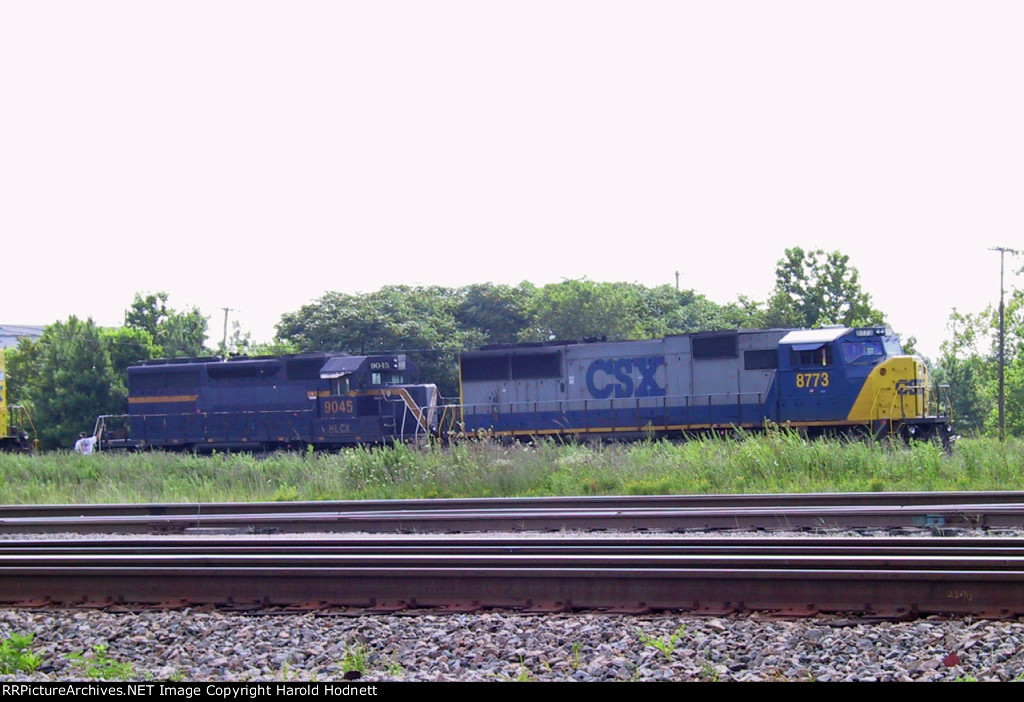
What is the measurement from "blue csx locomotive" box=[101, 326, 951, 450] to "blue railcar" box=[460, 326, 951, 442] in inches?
1.1

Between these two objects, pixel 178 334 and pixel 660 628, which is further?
pixel 178 334

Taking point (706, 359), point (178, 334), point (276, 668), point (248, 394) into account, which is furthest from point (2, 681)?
point (178, 334)

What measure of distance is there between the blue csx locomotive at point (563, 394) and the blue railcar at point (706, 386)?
27 millimetres

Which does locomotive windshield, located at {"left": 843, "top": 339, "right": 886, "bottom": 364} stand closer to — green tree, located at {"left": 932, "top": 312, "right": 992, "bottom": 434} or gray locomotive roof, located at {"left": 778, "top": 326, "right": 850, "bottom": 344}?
gray locomotive roof, located at {"left": 778, "top": 326, "right": 850, "bottom": 344}

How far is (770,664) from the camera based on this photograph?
16.3ft

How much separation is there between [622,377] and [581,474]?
733 cm

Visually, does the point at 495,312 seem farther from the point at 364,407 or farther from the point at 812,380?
the point at 812,380

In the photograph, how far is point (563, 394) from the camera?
849 inches

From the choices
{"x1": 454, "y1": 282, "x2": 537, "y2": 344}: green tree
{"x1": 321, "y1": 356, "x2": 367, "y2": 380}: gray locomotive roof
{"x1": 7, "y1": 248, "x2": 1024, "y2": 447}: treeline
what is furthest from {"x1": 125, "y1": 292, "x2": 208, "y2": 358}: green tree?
{"x1": 321, "y1": 356, "x2": 367, "y2": 380}: gray locomotive roof

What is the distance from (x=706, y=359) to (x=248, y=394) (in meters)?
11.9

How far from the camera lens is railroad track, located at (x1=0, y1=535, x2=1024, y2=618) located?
587cm

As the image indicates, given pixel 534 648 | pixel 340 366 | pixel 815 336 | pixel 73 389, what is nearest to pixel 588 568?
pixel 534 648

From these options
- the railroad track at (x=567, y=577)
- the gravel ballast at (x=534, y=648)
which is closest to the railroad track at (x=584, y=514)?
the railroad track at (x=567, y=577)

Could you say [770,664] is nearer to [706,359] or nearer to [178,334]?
[706,359]
